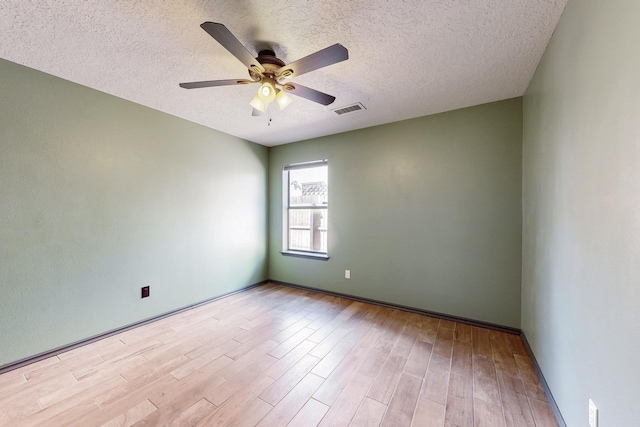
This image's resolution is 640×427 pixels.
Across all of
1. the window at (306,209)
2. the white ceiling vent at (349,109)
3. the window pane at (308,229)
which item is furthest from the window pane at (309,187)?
the white ceiling vent at (349,109)

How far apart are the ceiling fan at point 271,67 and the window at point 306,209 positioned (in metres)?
1.97

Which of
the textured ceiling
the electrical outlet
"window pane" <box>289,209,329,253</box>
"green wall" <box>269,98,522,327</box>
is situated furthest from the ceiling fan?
"window pane" <box>289,209,329,253</box>

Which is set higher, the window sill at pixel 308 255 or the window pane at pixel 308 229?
the window pane at pixel 308 229

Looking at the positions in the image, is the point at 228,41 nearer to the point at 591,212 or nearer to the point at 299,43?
the point at 299,43

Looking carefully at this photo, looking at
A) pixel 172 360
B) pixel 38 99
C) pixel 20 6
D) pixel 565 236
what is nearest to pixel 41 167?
pixel 38 99

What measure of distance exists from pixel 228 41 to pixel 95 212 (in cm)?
220

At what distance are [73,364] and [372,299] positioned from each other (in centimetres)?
306

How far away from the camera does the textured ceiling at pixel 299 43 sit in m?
1.42

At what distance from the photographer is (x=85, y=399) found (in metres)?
1.62

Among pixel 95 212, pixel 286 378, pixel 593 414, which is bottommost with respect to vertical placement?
pixel 286 378

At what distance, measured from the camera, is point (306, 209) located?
4105 mm

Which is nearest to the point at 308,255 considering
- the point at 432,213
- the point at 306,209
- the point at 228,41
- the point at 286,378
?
the point at 306,209

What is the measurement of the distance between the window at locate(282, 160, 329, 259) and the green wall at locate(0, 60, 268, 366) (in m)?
1.10

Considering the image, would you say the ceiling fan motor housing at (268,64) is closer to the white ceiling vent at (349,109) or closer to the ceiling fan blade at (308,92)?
the ceiling fan blade at (308,92)
